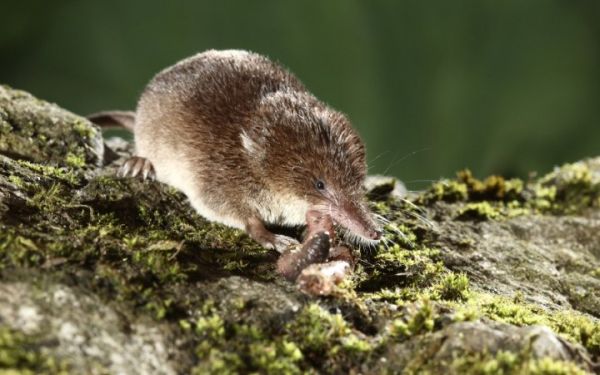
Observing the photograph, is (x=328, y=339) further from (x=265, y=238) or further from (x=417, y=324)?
(x=265, y=238)

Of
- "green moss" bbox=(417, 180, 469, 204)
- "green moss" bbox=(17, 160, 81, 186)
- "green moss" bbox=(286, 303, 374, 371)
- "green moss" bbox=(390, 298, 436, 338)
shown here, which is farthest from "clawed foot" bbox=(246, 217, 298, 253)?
"green moss" bbox=(417, 180, 469, 204)

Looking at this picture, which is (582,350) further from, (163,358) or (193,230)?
(193,230)

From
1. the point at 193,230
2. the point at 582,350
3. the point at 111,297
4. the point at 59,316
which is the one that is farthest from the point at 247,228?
the point at 582,350

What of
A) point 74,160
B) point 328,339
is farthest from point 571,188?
point 74,160

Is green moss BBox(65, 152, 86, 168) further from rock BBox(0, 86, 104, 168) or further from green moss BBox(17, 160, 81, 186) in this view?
green moss BBox(17, 160, 81, 186)

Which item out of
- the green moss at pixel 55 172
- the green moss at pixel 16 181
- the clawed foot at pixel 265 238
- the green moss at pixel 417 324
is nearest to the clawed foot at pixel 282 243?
the clawed foot at pixel 265 238
